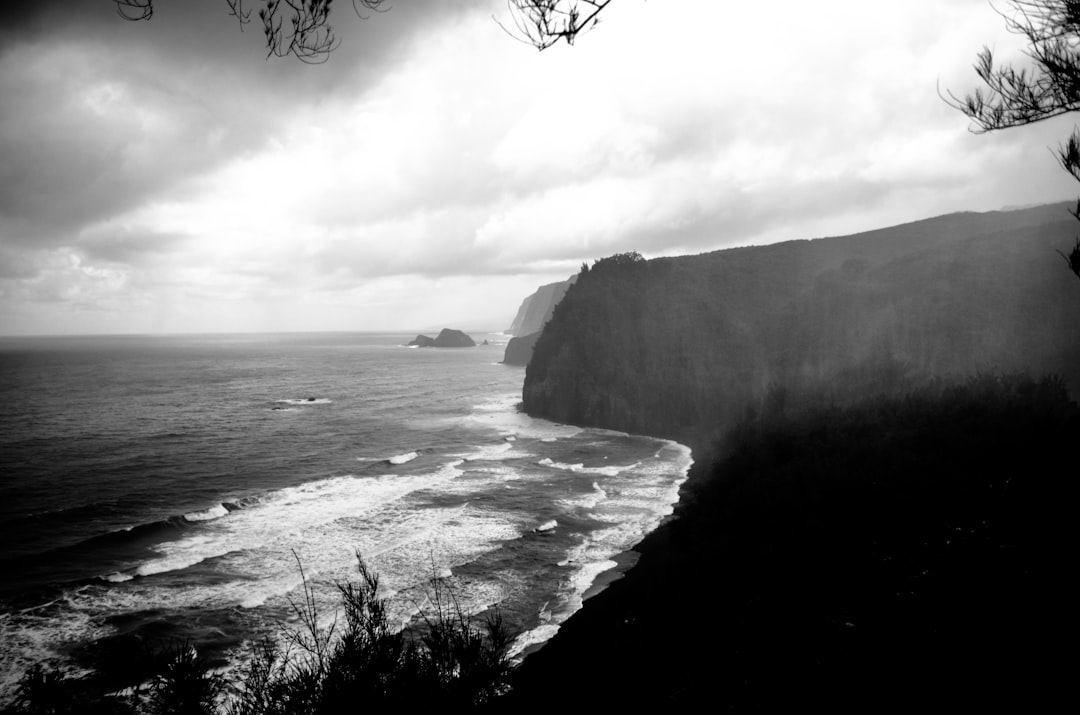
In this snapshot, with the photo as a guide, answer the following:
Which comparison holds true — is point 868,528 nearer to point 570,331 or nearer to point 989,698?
point 989,698

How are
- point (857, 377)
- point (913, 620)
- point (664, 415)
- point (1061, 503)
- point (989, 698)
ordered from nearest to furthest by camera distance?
point (989, 698), point (913, 620), point (1061, 503), point (857, 377), point (664, 415)

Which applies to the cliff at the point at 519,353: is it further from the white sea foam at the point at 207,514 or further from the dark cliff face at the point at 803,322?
the white sea foam at the point at 207,514

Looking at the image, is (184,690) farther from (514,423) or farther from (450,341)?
(450,341)

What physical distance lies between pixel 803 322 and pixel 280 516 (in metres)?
44.8

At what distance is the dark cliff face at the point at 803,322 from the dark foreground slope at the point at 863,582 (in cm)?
1437

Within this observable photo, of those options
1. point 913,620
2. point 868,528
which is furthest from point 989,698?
point 868,528

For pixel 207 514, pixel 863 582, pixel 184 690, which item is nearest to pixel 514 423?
pixel 207 514

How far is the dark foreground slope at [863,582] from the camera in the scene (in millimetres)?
6809

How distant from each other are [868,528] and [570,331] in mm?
45431

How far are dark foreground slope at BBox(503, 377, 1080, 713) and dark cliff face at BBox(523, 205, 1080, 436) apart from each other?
14.4 metres

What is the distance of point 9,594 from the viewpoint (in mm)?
17625

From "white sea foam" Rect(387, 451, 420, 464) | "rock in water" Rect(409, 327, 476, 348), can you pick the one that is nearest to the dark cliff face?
"white sea foam" Rect(387, 451, 420, 464)

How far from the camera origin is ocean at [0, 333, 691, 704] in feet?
55.1

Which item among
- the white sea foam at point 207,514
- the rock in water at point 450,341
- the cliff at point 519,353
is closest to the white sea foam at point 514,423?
the white sea foam at point 207,514
